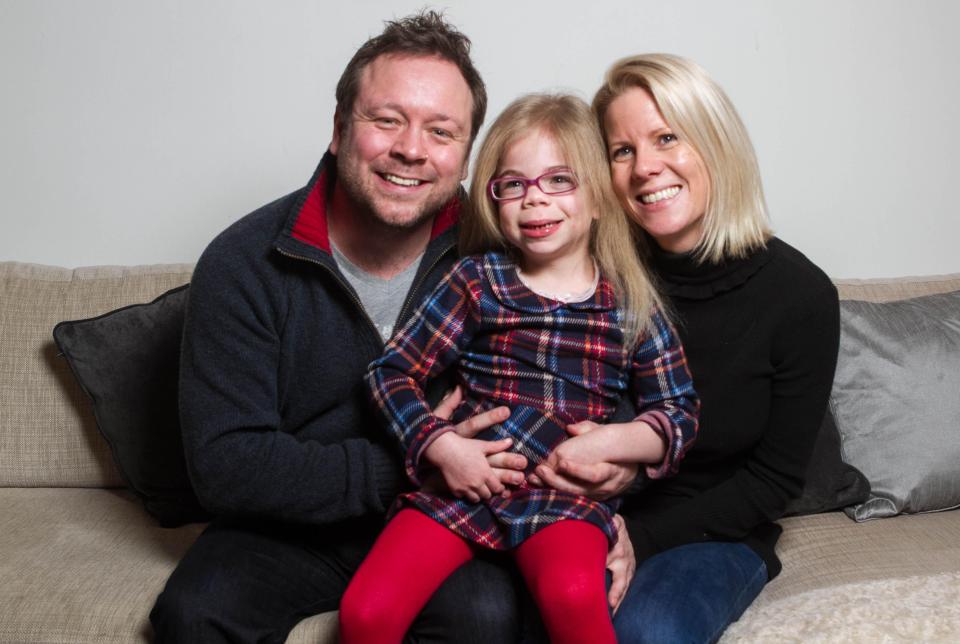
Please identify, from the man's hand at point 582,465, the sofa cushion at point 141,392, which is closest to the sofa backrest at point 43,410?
the sofa cushion at point 141,392

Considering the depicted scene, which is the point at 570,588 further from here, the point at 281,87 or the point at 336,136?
the point at 281,87

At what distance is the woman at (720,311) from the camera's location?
182 centimetres

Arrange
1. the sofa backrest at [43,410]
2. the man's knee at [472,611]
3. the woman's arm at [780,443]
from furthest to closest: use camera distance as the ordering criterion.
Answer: the sofa backrest at [43,410], the woman's arm at [780,443], the man's knee at [472,611]

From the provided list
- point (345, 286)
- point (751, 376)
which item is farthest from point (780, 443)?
point (345, 286)

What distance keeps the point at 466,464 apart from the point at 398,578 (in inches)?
8.7

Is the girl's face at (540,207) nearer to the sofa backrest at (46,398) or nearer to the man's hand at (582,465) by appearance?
the man's hand at (582,465)

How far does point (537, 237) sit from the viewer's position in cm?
179

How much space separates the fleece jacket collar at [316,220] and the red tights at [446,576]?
0.55 meters

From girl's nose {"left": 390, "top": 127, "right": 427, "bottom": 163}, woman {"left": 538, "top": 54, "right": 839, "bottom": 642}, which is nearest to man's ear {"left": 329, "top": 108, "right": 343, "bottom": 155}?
girl's nose {"left": 390, "top": 127, "right": 427, "bottom": 163}

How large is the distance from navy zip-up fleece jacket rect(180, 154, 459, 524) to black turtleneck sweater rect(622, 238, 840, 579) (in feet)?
1.74

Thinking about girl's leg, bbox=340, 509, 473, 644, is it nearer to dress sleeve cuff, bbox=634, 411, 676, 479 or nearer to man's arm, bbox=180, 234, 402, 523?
man's arm, bbox=180, 234, 402, 523

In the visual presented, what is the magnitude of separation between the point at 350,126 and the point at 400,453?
0.66 m

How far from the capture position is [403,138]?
74.0 inches

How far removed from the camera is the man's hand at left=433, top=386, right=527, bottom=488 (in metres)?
1.68
